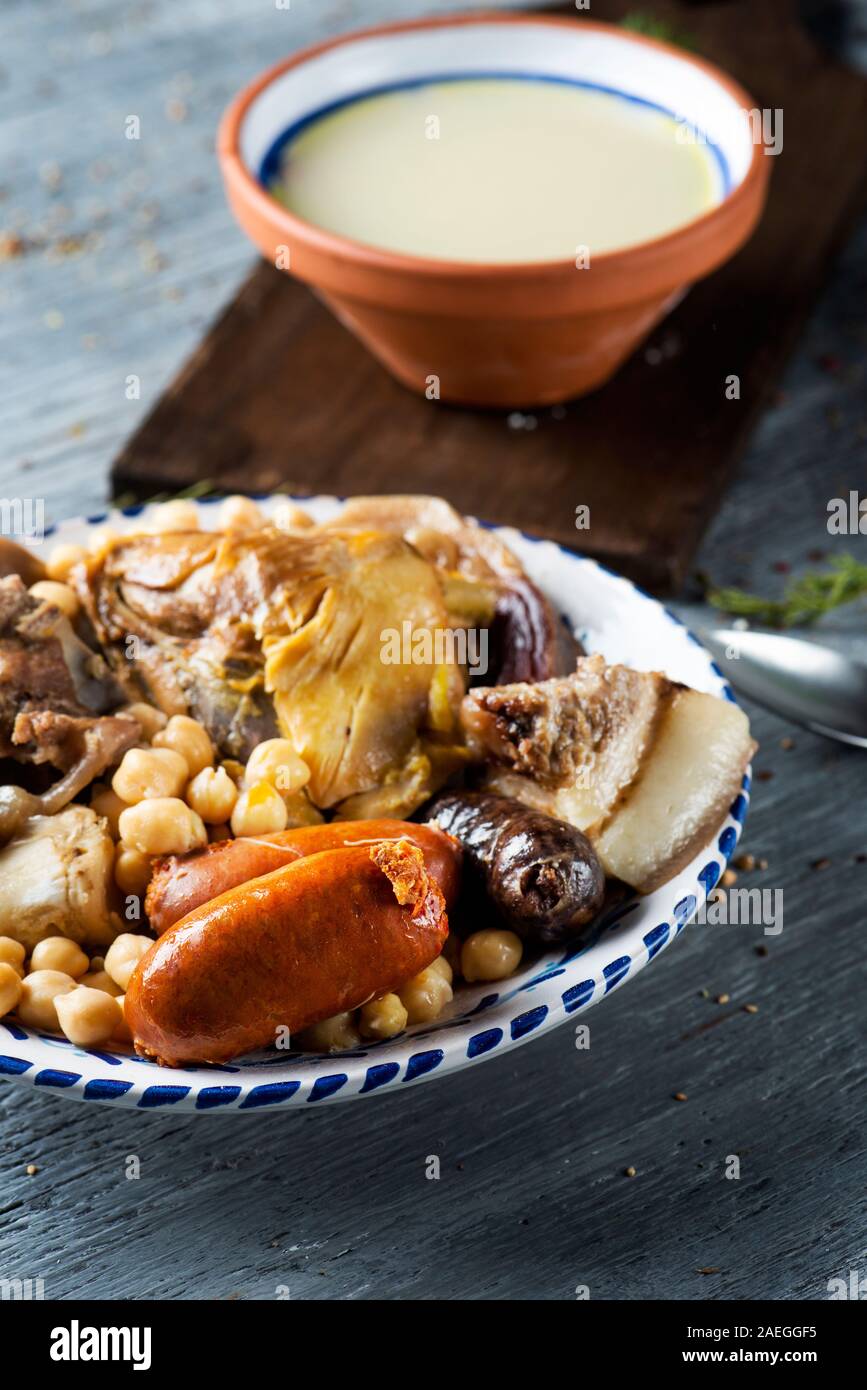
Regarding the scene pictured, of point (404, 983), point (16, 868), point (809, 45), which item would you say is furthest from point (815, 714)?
point (809, 45)

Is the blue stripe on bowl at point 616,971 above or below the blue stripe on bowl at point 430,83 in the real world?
below

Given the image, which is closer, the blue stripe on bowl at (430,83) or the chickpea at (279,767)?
the chickpea at (279,767)

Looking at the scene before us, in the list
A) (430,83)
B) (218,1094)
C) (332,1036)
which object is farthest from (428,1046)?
(430,83)

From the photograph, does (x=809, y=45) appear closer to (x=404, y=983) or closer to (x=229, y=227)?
(x=229, y=227)

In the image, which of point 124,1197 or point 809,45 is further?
point 809,45

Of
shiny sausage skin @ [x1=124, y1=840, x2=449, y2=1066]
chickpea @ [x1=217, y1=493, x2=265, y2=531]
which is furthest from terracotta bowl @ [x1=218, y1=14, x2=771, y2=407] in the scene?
shiny sausage skin @ [x1=124, y1=840, x2=449, y2=1066]

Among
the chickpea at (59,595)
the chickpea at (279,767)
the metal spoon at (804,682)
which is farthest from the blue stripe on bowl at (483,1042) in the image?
the metal spoon at (804,682)

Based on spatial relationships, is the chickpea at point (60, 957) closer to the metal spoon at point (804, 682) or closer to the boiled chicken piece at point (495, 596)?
the boiled chicken piece at point (495, 596)
